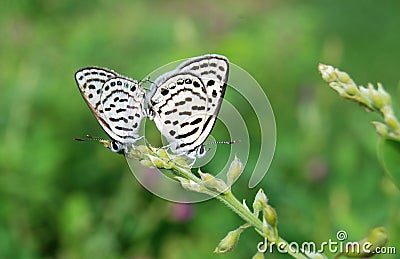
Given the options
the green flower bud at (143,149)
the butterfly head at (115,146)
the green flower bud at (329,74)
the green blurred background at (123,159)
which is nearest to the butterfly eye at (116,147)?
the butterfly head at (115,146)

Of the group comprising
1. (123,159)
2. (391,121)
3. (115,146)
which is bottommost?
(123,159)

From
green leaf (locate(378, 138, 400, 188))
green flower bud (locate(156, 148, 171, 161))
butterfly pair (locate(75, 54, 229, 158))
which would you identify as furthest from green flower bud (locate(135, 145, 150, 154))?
green leaf (locate(378, 138, 400, 188))

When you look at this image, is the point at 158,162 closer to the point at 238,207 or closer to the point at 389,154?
the point at 238,207

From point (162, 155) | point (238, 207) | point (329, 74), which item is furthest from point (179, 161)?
point (329, 74)

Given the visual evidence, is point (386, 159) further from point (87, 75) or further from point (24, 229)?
point (24, 229)

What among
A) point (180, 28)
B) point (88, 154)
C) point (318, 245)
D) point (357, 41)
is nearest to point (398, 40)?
point (357, 41)

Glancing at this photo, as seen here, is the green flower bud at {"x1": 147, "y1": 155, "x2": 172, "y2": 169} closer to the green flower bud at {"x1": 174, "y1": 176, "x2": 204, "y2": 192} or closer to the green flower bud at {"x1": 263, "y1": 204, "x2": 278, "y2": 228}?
the green flower bud at {"x1": 174, "y1": 176, "x2": 204, "y2": 192}

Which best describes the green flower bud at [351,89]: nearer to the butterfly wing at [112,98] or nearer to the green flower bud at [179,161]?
the green flower bud at [179,161]

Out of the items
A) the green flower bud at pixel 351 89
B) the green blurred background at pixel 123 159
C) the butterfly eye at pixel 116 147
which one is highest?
the green flower bud at pixel 351 89
